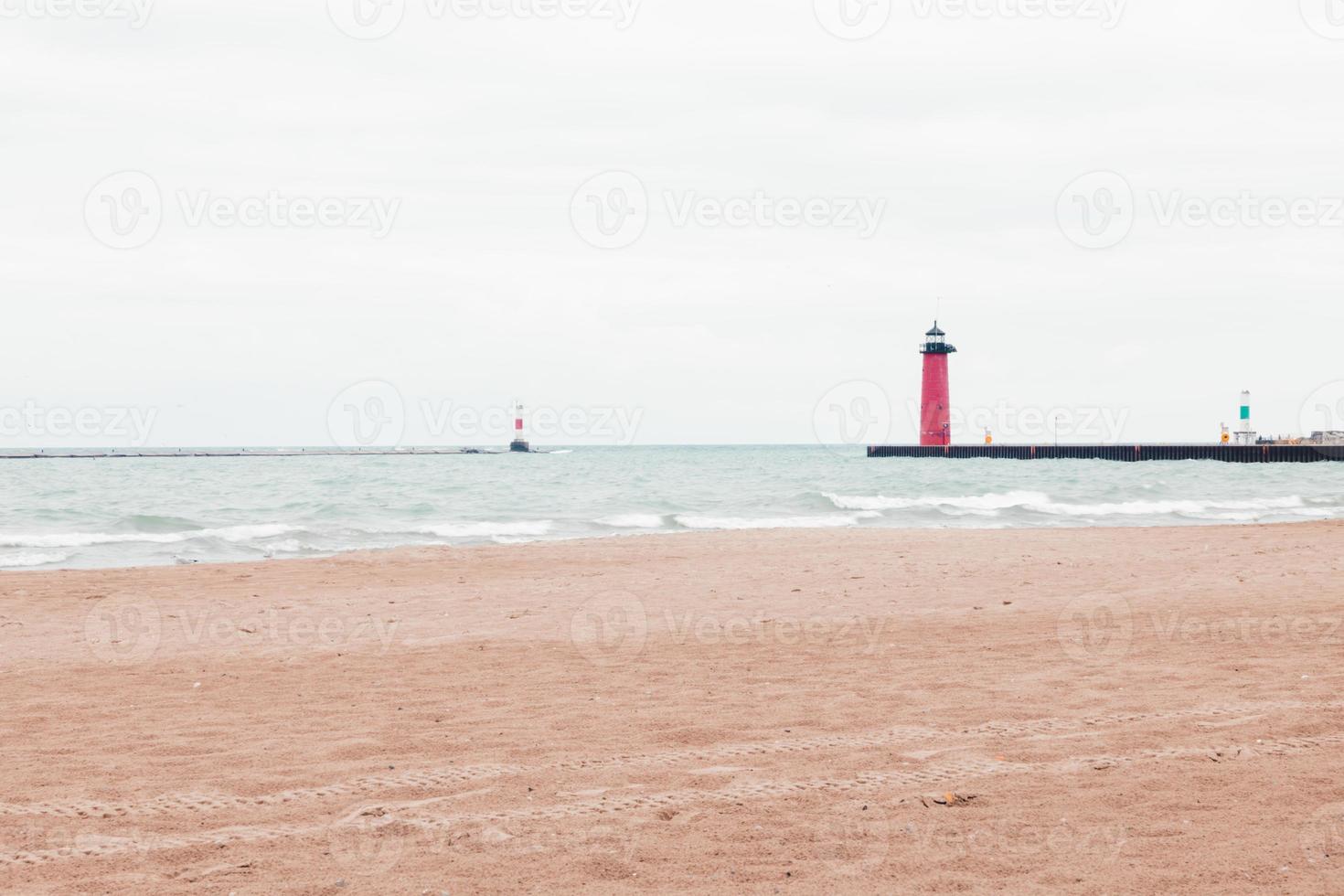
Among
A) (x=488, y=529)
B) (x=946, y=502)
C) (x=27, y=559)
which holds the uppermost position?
(x=946, y=502)

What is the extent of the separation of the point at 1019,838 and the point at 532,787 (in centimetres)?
217

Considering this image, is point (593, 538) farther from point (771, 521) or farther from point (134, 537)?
point (134, 537)

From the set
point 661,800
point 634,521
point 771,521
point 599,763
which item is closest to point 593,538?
point 634,521

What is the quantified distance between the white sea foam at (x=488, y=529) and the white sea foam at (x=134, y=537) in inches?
113

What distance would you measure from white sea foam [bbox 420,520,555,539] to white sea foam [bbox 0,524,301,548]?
2.88m

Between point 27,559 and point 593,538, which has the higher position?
point 593,538

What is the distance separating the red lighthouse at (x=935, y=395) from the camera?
6481 cm

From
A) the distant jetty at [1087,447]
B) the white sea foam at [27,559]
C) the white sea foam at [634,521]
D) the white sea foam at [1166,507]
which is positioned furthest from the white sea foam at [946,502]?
the distant jetty at [1087,447]

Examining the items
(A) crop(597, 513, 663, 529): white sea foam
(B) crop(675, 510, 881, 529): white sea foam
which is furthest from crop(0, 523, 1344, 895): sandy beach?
(A) crop(597, 513, 663, 529): white sea foam

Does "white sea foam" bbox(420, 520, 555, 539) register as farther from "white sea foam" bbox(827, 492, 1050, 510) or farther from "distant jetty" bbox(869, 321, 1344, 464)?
"distant jetty" bbox(869, 321, 1344, 464)

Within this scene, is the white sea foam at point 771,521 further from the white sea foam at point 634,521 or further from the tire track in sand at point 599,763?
the tire track in sand at point 599,763

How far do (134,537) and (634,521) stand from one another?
34.1ft

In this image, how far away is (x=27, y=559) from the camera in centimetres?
1822

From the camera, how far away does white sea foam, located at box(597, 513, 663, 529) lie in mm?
25328
